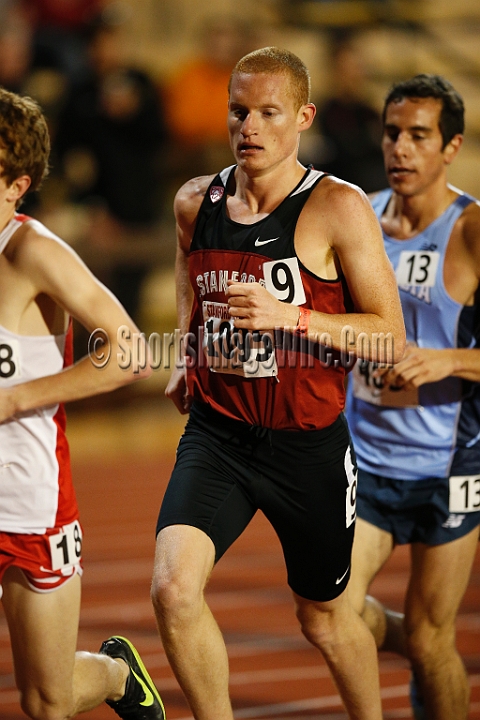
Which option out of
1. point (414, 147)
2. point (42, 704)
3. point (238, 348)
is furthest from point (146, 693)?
point (414, 147)

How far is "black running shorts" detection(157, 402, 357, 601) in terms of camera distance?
3.16m

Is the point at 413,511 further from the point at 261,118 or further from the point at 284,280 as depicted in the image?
the point at 261,118

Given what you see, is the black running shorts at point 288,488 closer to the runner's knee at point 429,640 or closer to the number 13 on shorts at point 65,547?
the number 13 on shorts at point 65,547

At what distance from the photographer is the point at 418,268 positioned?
3744 mm

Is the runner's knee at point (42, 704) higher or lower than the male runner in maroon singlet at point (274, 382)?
lower

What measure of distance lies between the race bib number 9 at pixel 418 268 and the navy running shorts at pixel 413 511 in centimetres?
70

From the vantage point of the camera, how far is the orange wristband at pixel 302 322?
115 inches

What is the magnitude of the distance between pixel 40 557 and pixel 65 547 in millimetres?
81

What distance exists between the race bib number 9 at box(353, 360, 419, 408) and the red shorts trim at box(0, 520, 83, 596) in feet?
4.15

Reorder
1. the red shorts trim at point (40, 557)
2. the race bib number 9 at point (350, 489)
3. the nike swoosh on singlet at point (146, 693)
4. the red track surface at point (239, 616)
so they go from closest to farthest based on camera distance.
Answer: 1. the red shorts trim at point (40, 557)
2. the race bib number 9 at point (350, 489)
3. the nike swoosh on singlet at point (146, 693)
4. the red track surface at point (239, 616)

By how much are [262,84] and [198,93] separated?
23.9 ft

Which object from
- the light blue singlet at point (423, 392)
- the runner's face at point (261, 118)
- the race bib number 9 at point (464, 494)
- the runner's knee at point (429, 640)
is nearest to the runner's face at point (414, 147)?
the light blue singlet at point (423, 392)

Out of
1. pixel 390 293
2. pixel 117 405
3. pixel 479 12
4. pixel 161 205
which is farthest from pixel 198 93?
pixel 390 293

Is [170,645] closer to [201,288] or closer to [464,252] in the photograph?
[201,288]
